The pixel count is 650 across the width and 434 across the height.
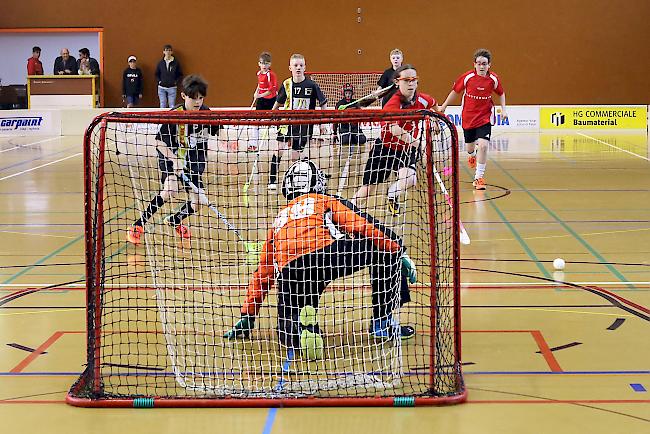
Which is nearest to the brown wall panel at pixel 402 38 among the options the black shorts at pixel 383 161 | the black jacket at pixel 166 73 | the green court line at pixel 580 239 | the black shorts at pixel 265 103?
the black jacket at pixel 166 73

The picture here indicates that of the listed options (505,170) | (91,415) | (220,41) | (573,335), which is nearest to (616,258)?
(573,335)

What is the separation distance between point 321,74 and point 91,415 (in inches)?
767

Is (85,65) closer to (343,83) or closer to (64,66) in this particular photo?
(64,66)

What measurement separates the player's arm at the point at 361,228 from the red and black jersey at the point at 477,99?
7866 mm

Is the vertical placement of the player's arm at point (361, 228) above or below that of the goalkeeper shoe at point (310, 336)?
above

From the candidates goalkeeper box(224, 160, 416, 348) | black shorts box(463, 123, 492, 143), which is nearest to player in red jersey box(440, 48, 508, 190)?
black shorts box(463, 123, 492, 143)

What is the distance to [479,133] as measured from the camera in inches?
520

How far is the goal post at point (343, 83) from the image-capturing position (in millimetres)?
20688

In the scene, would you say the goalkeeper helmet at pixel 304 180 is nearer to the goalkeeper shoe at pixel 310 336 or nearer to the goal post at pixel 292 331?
the goal post at pixel 292 331

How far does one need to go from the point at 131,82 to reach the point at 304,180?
20.5 metres

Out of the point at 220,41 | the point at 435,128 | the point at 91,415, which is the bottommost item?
the point at 91,415

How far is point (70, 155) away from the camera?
18.6 meters

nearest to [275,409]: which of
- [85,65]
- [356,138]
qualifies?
[356,138]

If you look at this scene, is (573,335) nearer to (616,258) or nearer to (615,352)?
(615,352)
